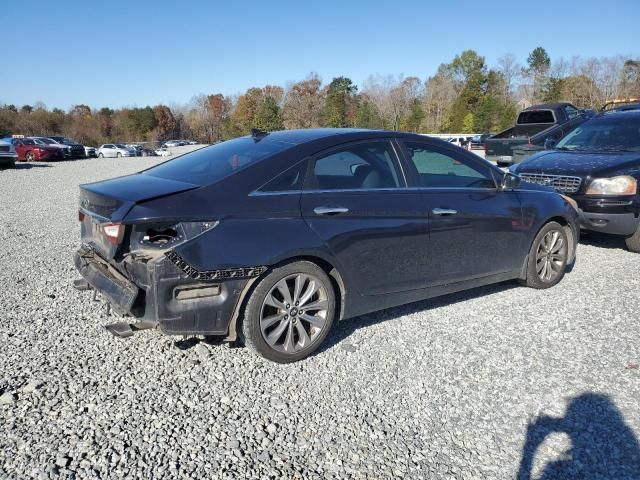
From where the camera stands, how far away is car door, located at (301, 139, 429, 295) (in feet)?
11.6

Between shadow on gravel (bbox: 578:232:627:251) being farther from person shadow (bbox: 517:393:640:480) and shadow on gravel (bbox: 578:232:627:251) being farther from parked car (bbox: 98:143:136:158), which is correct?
parked car (bbox: 98:143:136:158)

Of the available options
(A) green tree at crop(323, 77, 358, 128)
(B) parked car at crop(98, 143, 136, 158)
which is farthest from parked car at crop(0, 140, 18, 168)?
(A) green tree at crop(323, 77, 358, 128)

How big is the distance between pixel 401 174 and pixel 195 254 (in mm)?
1842

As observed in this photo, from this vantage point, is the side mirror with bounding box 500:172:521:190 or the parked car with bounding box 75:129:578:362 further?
the side mirror with bounding box 500:172:521:190

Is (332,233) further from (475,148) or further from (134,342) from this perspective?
(475,148)

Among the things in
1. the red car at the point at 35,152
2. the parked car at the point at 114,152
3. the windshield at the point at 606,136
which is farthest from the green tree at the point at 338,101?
the windshield at the point at 606,136

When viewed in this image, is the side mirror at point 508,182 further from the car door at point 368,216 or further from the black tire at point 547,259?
the car door at point 368,216

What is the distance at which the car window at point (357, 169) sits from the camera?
143 inches

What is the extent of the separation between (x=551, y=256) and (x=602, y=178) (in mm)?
1785

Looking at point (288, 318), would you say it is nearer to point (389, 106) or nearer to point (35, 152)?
point (35, 152)

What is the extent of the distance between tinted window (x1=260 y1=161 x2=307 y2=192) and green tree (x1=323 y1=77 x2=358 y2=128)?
4947 centimetres

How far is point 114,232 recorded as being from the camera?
3098 millimetres

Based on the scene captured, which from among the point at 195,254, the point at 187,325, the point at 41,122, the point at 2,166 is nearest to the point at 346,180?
the point at 195,254

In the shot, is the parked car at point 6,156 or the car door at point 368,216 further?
the parked car at point 6,156
